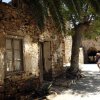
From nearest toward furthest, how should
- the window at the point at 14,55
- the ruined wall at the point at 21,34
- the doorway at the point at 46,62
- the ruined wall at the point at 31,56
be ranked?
the ruined wall at the point at 21,34 < the window at the point at 14,55 < the ruined wall at the point at 31,56 < the doorway at the point at 46,62

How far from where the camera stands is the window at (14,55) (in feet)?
30.5

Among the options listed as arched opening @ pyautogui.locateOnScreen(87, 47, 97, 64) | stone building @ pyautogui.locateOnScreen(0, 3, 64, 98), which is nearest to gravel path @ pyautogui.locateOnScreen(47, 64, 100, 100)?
stone building @ pyautogui.locateOnScreen(0, 3, 64, 98)

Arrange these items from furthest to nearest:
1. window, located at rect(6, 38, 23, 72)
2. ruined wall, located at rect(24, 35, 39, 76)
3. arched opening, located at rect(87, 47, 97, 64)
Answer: arched opening, located at rect(87, 47, 97, 64)
ruined wall, located at rect(24, 35, 39, 76)
window, located at rect(6, 38, 23, 72)

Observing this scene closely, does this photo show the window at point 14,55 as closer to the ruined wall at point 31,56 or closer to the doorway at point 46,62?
the ruined wall at point 31,56

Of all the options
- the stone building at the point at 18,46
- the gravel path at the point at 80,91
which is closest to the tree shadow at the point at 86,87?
the gravel path at the point at 80,91

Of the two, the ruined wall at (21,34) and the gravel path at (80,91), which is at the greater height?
the ruined wall at (21,34)

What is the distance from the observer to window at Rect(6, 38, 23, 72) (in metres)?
9.30

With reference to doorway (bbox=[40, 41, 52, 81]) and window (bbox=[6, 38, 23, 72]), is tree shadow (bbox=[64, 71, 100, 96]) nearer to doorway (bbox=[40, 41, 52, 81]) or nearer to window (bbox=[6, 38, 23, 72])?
doorway (bbox=[40, 41, 52, 81])

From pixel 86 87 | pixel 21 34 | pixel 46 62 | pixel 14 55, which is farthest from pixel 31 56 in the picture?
pixel 86 87

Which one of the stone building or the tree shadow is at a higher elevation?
the stone building

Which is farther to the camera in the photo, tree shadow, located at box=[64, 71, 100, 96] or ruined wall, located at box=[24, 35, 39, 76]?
tree shadow, located at box=[64, 71, 100, 96]

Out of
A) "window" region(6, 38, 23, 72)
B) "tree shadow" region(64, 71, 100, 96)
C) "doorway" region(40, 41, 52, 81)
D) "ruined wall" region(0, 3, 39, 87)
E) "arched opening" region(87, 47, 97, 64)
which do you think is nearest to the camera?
"ruined wall" region(0, 3, 39, 87)

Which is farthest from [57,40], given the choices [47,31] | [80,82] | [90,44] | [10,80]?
[90,44]

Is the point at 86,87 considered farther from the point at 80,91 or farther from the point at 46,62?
the point at 46,62
